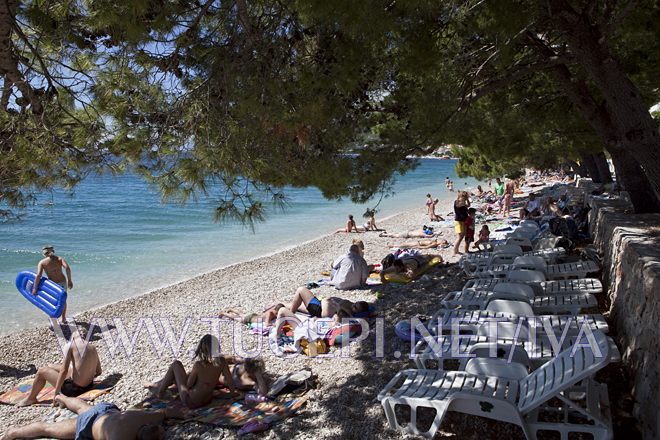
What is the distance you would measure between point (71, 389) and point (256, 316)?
7.76 feet

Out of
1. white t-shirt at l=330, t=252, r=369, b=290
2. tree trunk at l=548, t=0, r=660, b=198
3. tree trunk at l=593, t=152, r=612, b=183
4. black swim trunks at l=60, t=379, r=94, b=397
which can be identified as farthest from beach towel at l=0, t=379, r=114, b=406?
tree trunk at l=593, t=152, r=612, b=183

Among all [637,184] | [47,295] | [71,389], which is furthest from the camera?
[47,295]

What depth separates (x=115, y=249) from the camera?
1875cm

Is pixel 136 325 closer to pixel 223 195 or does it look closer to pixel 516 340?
pixel 223 195

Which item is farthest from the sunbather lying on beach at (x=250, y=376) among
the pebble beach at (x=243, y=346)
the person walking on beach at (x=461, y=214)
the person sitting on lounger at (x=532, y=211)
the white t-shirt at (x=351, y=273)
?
the person sitting on lounger at (x=532, y=211)

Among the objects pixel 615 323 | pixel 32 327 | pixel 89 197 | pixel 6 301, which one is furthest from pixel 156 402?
pixel 89 197

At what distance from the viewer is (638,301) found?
3684 millimetres

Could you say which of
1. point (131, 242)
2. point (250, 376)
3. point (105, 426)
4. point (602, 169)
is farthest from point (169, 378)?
point (131, 242)

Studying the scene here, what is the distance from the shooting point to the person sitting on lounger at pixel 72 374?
16.2 ft

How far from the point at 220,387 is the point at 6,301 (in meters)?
9.02

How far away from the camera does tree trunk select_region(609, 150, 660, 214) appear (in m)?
6.38

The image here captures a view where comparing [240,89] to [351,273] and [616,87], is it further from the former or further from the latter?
[351,273]

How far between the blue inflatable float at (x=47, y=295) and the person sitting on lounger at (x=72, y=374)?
229 centimetres

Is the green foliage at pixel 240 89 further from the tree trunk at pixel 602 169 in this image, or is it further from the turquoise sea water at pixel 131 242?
the tree trunk at pixel 602 169
